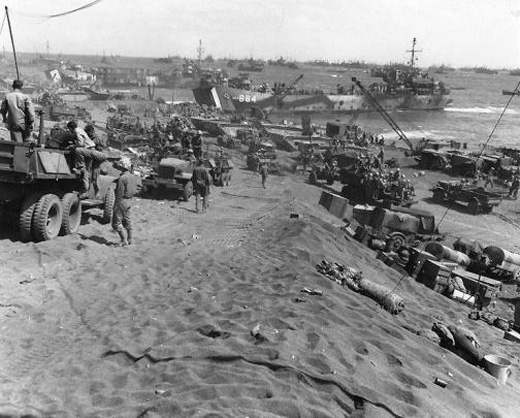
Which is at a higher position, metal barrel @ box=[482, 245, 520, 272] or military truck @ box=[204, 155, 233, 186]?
military truck @ box=[204, 155, 233, 186]

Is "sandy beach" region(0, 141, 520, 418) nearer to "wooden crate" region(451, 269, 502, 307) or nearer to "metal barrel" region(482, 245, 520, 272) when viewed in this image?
"wooden crate" region(451, 269, 502, 307)

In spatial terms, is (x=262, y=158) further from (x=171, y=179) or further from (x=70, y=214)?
(x=70, y=214)

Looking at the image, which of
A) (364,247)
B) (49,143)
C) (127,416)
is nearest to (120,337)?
(127,416)

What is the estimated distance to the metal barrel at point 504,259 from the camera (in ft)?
44.1

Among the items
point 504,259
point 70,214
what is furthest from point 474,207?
point 70,214

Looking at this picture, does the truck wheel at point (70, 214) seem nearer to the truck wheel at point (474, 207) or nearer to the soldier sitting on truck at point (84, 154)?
the soldier sitting on truck at point (84, 154)

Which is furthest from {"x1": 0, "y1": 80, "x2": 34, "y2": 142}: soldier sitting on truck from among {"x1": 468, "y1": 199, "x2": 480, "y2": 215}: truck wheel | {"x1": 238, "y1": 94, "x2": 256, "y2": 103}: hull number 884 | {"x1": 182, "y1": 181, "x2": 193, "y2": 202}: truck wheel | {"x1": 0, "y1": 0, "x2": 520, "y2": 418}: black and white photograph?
{"x1": 238, "y1": 94, "x2": 256, "y2": 103}: hull number 884

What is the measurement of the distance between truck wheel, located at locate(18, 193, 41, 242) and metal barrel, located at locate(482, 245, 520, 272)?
11.5 meters

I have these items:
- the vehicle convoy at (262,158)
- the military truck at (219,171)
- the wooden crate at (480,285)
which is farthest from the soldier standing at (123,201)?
the vehicle convoy at (262,158)

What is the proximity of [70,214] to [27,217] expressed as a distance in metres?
1.46

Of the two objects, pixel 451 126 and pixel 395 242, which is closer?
pixel 395 242

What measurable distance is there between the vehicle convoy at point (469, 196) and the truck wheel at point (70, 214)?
16512 millimetres

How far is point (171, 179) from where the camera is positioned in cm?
1617

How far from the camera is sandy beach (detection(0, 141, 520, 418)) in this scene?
5.11m
